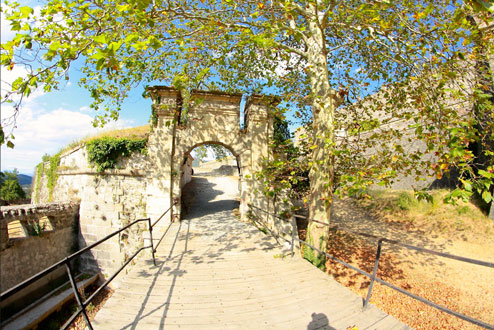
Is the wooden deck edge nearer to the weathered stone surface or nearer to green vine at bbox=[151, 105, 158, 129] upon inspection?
the weathered stone surface

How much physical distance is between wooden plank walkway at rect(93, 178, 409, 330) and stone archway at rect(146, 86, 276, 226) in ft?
9.41

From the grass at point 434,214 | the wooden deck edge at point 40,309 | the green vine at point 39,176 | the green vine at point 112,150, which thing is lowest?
the wooden deck edge at point 40,309

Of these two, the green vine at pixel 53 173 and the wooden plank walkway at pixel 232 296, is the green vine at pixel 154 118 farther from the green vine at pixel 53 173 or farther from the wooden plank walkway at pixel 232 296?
the green vine at pixel 53 173

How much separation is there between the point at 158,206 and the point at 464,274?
357 inches

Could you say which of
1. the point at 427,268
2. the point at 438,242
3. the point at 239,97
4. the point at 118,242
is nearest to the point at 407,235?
the point at 438,242

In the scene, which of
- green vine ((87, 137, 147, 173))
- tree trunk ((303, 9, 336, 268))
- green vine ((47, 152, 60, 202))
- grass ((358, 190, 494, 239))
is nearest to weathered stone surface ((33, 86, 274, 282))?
green vine ((87, 137, 147, 173))

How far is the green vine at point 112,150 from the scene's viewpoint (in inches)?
347

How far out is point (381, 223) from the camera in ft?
33.3

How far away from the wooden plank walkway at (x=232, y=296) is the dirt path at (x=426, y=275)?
2650 millimetres

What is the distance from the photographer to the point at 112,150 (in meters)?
8.89

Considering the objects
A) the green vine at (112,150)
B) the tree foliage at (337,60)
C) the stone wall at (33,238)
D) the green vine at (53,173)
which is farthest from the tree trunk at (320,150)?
the green vine at (53,173)

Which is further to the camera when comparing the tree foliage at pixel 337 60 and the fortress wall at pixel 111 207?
the fortress wall at pixel 111 207

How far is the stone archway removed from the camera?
7.81 m

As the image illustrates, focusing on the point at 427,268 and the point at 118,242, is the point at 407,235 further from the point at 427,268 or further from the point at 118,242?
the point at 118,242
